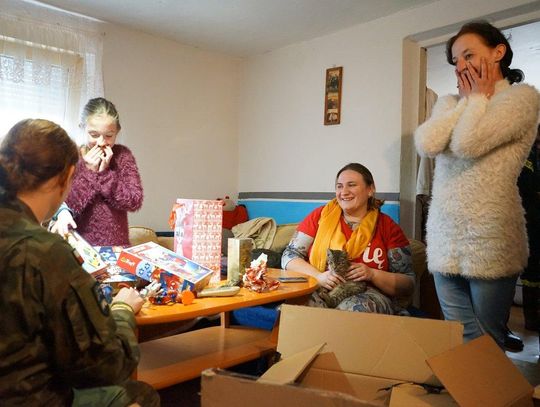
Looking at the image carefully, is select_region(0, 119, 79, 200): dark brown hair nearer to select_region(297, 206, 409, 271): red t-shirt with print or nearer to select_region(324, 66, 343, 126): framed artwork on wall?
select_region(297, 206, 409, 271): red t-shirt with print

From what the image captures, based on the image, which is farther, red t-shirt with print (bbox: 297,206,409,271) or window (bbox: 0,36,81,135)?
window (bbox: 0,36,81,135)

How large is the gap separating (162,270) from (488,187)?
1.02 metres

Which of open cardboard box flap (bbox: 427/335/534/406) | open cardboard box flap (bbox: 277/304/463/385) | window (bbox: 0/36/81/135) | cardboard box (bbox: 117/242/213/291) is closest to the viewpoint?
open cardboard box flap (bbox: 427/335/534/406)

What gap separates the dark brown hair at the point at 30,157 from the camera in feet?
2.79

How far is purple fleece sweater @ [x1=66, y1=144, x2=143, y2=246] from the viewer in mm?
1810

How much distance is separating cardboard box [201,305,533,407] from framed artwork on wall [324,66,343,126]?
90.9 inches

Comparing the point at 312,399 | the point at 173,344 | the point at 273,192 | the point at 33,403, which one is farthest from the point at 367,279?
the point at 273,192

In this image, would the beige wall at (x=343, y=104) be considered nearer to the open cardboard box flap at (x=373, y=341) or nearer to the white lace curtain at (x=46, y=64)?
the white lace curtain at (x=46, y=64)

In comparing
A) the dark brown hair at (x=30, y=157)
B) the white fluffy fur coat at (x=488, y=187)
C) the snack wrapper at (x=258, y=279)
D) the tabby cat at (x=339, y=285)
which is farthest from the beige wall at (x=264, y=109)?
the dark brown hair at (x=30, y=157)

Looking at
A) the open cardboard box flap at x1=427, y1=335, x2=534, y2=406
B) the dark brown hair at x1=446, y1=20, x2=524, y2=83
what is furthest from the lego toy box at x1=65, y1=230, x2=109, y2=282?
the dark brown hair at x1=446, y1=20, x2=524, y2=83

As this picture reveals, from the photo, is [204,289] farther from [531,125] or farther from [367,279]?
[531,125]

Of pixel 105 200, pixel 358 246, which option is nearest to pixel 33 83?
pixel 105 200

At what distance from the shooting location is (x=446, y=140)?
150 centimetres

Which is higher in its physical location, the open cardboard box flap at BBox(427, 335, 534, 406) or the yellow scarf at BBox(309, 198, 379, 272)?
the yellow scarf at BBox(309, 198, 379, 272)
